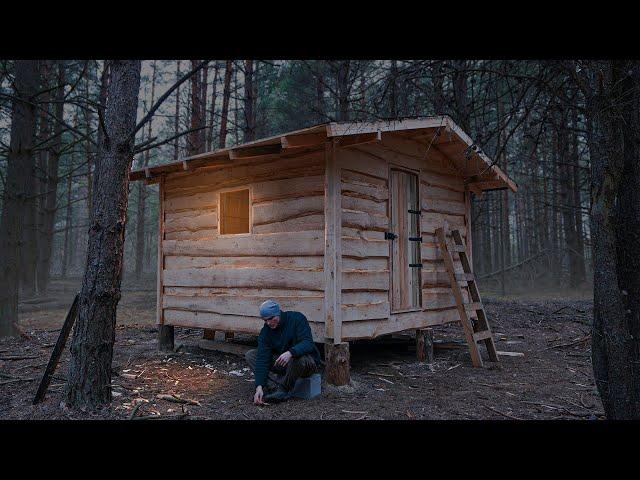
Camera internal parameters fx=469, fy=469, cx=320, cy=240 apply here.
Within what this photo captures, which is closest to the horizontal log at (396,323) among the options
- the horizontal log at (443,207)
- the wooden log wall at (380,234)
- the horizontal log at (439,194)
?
the wooden log wall at (380,234)

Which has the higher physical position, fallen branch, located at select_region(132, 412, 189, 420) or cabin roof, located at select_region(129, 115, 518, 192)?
cabin roof, located at select_region(129, 115, 518, 192)

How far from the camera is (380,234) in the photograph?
8.12m

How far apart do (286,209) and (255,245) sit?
3.09 feet

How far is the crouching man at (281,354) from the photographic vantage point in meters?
6.26

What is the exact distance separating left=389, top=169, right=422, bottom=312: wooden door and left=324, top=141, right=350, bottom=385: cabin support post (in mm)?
1556

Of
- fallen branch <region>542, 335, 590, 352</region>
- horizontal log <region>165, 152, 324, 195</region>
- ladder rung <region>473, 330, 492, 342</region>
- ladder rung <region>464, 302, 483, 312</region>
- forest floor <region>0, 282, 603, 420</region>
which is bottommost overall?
forest floor <region>0, 282, 603, 420</region>

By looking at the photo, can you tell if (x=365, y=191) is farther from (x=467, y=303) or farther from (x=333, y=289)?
(x=467, y=303)

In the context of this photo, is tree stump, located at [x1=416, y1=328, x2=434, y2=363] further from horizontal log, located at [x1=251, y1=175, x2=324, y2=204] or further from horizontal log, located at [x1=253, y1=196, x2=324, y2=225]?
horizontal log, located at [x1=251, y1=175, x2=324, y2=204]

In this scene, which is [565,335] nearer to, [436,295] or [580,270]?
[436,295]

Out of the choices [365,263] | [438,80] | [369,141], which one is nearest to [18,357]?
[365,263]

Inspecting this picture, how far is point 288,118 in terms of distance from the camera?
2194 centimetres

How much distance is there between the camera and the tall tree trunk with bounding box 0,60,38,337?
418 inches

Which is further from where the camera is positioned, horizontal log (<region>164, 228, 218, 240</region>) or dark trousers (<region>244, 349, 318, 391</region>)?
horizontal log (<region>164, 228, 218, 240</region>)

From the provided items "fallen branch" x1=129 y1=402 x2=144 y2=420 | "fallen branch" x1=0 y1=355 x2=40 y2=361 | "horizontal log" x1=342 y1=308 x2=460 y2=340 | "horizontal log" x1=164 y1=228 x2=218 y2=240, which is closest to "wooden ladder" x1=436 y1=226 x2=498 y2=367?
"horizontal log" x1=342 y1=308 x2=460 y2=340
